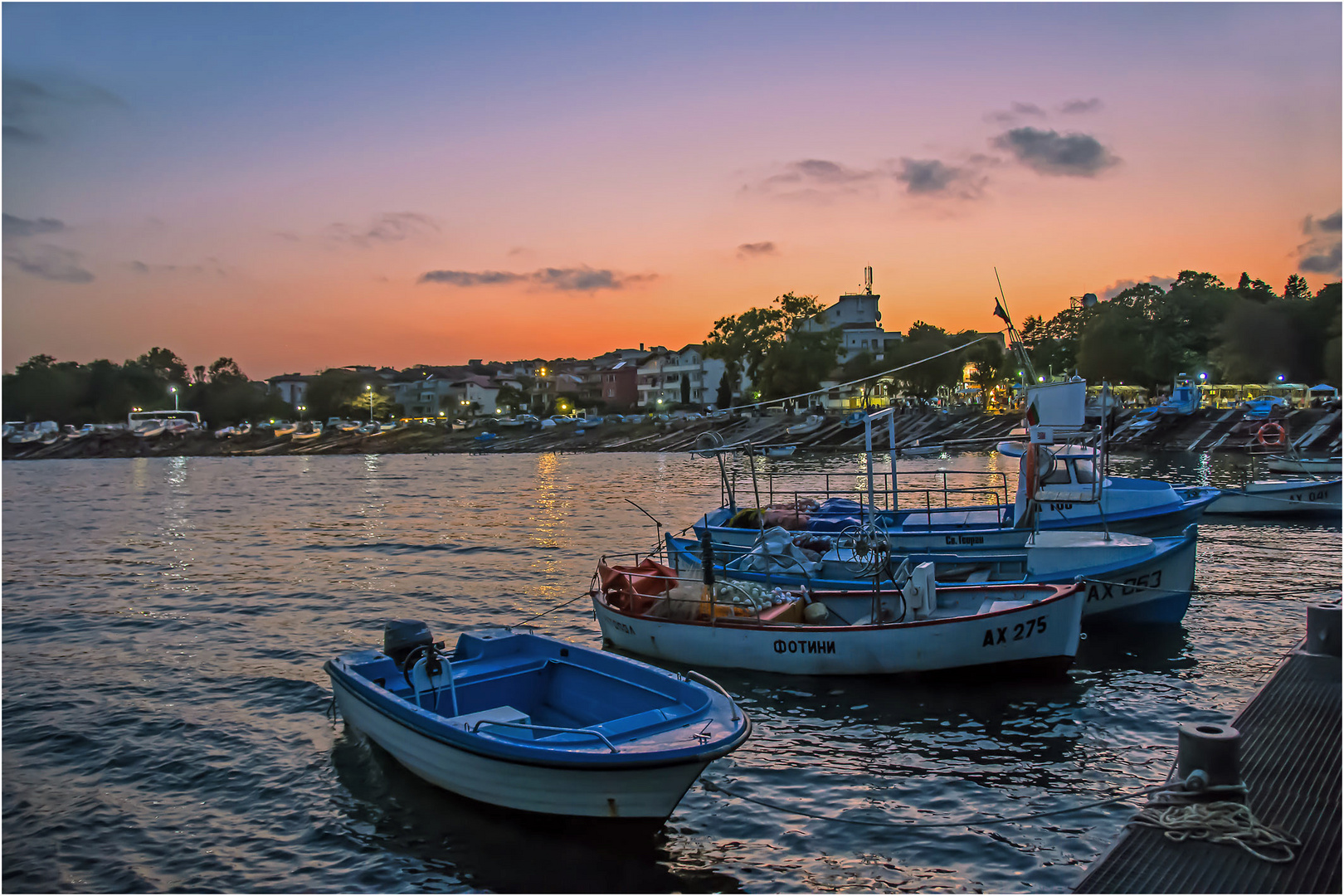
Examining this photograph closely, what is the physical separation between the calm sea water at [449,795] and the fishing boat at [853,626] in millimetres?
485

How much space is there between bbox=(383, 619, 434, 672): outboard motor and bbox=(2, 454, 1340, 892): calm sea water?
58.5 inches

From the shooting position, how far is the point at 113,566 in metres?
29.3

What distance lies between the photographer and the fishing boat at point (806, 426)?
97.0 meters

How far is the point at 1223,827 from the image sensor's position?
667cm

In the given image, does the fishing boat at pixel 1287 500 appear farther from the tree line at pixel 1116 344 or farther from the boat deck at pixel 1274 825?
the tree line at pixel 1116 344

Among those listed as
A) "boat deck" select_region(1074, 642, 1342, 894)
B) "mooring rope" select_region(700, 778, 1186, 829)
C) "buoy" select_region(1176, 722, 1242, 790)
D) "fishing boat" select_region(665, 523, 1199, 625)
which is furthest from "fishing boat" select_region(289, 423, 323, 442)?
"buoy" select_region(1176, 722, 1242, 790)

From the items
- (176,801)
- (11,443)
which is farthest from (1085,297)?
(11,443)

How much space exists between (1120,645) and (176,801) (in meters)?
15.4

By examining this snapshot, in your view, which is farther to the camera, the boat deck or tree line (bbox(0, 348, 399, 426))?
tree line (bbox(0, 348, 399, 426))

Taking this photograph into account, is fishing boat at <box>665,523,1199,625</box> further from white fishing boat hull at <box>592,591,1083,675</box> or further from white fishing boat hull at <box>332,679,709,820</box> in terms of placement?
white fishing boat hull at <box>332,679,709,820</box>

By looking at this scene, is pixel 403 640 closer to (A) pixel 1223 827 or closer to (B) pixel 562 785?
(B) pixel 562 785

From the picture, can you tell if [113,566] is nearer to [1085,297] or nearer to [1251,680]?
[1251,680]

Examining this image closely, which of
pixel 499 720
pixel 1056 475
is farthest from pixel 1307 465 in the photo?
pixel 499 720

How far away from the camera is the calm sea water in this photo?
343 inches
